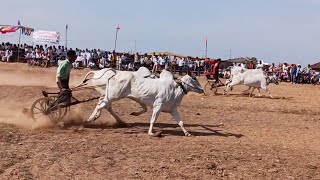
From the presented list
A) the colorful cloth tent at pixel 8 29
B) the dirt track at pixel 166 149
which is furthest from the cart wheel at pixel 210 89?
the colorful cloth tent at pixel 8 29

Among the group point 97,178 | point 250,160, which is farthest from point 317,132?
point 97,178

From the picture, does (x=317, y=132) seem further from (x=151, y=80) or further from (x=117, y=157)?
(x=117, y=157)

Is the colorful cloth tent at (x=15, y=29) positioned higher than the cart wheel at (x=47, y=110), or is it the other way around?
the colorful cloth tent at (x=15, y=29)

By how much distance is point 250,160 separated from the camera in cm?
1020

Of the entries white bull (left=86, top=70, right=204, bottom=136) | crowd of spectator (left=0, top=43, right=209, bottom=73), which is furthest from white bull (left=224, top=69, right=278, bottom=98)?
crowd of spectator (left=0, top=43, right=209, bottom=73)

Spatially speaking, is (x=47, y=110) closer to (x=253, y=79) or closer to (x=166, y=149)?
(x=166, y=149)

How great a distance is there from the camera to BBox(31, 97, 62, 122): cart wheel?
13.9 meters

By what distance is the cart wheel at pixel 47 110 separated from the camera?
13922 mm

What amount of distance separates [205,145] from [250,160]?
1663 mm

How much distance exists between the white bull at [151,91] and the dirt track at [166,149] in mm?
708

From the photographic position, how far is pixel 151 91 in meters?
13.5

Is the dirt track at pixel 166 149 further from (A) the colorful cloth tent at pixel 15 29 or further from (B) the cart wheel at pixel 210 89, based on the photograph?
(A) the colorful cloth tent at pixel 15 29

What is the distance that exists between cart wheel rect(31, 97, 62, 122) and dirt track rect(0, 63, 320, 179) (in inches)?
12.4

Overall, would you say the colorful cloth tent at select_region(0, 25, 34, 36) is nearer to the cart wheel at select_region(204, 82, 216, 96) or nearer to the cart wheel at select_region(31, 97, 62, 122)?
the cart wheel at select_region(204, 82, 216, 96)
